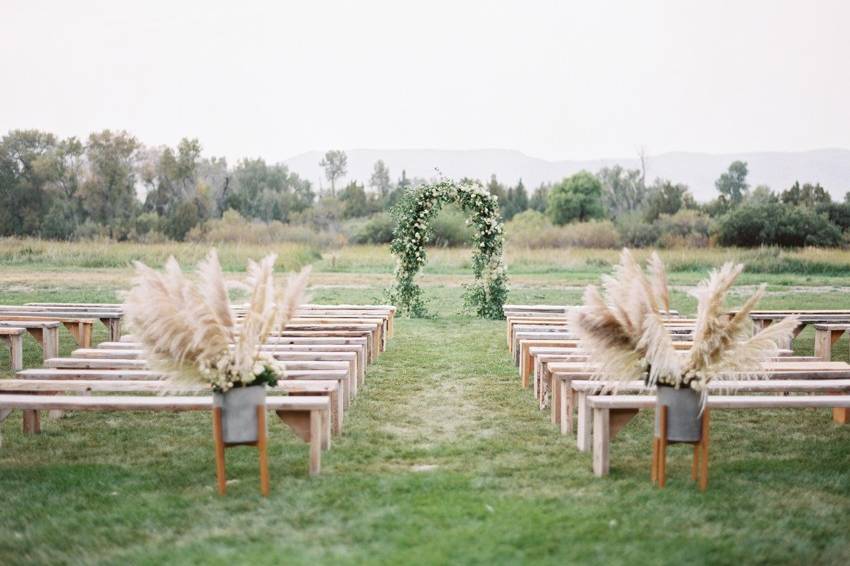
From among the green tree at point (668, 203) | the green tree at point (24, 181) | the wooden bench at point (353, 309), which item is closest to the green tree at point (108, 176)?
the green tree at point (24, 181)

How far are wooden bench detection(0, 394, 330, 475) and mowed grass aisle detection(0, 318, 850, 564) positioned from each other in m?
0.27

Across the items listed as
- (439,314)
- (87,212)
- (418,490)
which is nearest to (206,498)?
(418,490)

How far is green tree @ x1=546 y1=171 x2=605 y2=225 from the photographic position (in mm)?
56688

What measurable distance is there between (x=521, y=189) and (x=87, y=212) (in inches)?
1257

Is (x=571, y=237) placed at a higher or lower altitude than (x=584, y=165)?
lower

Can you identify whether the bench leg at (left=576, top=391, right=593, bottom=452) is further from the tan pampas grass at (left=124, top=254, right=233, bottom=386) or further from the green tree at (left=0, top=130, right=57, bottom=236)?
the green tree at (left=0, top=130, right=57, bottom=236)

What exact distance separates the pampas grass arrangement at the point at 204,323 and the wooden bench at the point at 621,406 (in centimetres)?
211

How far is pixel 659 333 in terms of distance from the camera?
4977 millimetres

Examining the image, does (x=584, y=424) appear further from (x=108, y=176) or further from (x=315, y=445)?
(x=108, y=176)

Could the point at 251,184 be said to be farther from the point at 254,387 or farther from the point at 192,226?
the point at 254,387

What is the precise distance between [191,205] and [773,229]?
2899 centimetres

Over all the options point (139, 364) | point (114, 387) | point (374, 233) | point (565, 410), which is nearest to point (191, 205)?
point (374, 233)

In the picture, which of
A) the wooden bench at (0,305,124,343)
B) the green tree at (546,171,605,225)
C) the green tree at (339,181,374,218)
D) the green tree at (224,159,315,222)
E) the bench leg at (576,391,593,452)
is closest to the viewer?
the bench leg at (576,391,593,452)

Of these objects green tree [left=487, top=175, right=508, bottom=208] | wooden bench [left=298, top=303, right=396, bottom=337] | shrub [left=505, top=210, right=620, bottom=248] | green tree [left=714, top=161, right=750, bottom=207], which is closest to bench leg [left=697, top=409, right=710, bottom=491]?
wooden bench [left=298, top=303, right=396, bottom=337]
